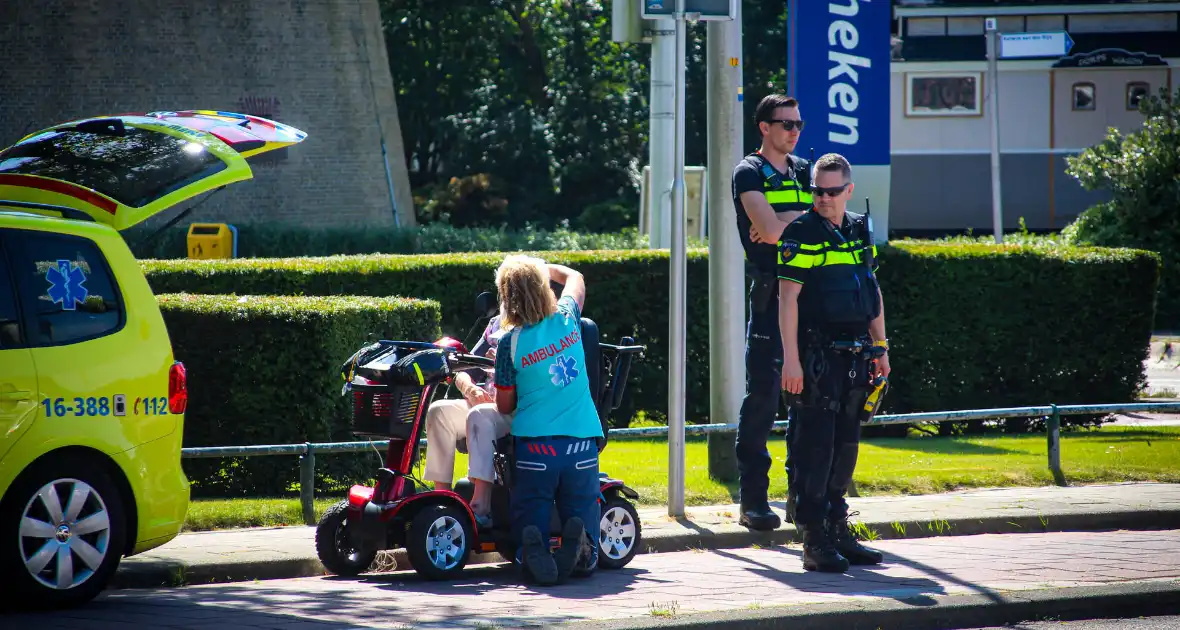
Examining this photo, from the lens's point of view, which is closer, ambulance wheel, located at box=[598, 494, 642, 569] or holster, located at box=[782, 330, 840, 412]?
holster, located at box=[782, 330, 840, 412]

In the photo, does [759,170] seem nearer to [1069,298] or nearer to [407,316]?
[407,316]

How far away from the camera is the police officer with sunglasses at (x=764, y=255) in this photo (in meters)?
7.77

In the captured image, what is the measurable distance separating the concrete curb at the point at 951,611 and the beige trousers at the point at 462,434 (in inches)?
60.8

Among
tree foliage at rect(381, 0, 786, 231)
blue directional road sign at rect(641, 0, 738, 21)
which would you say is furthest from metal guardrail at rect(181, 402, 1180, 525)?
tree foliage at rect(381, 0, 786, 231)

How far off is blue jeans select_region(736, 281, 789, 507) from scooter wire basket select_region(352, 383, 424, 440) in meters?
1.99

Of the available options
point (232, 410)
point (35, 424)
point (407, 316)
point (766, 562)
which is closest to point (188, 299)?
point (232, 410)

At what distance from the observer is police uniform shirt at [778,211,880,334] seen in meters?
6.96

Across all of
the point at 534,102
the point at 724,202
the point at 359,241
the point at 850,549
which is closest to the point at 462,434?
the point at 850,549

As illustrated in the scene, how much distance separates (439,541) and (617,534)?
3.16 feet

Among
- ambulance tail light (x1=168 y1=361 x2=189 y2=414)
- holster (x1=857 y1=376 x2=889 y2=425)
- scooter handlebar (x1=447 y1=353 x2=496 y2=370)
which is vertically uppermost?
scooter handlebar (x1=447 y1=353 x2=496 y2=370)

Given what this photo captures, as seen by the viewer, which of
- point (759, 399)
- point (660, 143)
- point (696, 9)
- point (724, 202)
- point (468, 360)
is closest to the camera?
point (468, 360)

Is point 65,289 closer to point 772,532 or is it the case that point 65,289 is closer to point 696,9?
point 696,9

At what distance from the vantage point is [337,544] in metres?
7.02

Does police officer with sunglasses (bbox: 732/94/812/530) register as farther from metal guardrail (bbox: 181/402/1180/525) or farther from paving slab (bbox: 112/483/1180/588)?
metal guardrail (bbox: 181/402/1180/525)
